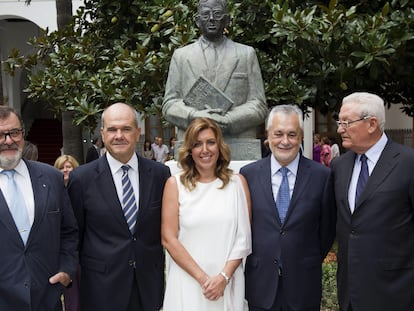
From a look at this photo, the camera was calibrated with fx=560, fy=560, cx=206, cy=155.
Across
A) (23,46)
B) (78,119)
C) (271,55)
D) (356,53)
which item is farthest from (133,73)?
(23,46)

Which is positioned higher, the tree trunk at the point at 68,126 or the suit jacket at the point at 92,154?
the tree trunk at the point at 68,126

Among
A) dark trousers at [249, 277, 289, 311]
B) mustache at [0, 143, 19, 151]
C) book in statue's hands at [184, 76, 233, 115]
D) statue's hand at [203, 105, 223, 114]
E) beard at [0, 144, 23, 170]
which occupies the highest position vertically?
book in statue's hands at [184, 76, 233, 115]

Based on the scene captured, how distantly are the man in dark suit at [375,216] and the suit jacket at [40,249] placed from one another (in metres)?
1.79

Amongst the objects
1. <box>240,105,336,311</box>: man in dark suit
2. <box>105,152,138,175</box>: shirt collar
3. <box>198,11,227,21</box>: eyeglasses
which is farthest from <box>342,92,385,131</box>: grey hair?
<box>198,11,227,21</box>: eyeglasses

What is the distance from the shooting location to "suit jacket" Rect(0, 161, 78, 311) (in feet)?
10.8

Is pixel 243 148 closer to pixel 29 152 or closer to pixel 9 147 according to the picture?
pixel 29 152

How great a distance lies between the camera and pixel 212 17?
530 centimetres

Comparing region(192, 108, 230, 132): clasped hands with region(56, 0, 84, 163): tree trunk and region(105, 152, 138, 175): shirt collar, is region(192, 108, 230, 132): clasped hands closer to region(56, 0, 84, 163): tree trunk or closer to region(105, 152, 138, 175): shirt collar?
region(105, 152, 138, 175): shirt collar

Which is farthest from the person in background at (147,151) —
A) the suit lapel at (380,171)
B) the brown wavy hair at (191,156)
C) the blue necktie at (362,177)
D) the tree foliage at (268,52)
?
the suit lapel at (380,171)

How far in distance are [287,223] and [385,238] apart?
2.05 feet

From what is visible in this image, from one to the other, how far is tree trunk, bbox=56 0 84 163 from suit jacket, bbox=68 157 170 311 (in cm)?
770

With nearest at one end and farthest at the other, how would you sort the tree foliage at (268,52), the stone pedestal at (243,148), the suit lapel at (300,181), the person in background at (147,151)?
the suit lapel at (300,181) < the stone pedestal at (243,148) < the tree foliage at (268,52) < the person in background at (147,151)

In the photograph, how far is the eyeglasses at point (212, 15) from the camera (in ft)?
17.4

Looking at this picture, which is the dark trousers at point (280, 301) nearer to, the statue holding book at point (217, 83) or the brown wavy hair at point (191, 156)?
the brown wavy hair at point (191, 156)
